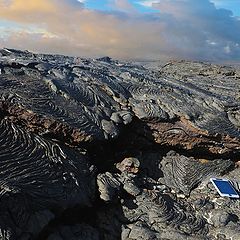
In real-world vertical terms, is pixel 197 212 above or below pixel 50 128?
below

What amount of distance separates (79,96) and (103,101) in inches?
16.5

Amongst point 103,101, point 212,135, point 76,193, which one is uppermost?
point 103,101

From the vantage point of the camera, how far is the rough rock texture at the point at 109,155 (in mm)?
6207

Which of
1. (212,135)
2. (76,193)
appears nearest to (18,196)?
(76,193)

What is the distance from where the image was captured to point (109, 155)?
25.1ft

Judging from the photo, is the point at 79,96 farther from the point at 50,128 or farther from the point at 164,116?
the point at 164,116

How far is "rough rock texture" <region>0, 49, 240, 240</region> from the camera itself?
621cm

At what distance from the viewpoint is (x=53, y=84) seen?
7254mm

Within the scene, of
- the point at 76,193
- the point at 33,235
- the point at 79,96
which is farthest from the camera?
the point at 79,96

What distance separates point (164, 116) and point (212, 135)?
0.85m

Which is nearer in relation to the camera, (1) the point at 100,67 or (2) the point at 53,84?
(2) the point at 53,84

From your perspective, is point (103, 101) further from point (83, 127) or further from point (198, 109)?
point (198, 109)

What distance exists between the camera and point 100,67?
9.41 m

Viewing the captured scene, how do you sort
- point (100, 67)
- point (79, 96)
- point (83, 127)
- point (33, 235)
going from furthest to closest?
point (100, 67)
point (79, 96)
point (83, 127)
point (33, 235)
